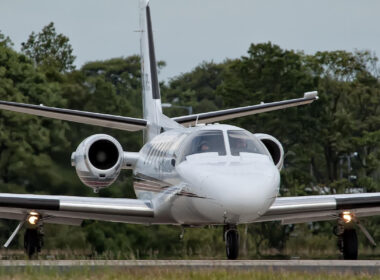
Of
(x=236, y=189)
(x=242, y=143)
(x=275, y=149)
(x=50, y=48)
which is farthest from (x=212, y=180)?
(x=50, y=48)

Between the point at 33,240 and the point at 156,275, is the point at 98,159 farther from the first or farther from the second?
the point at 156,275

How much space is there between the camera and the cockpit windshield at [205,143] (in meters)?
17.3

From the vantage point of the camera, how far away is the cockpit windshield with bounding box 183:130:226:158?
56.6ft

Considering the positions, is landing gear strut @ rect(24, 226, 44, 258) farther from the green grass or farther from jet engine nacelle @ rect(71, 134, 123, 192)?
the green grass

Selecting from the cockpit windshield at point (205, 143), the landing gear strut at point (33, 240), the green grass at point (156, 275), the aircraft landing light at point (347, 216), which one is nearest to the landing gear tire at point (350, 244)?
the aircraft landing light at point (347, 216)

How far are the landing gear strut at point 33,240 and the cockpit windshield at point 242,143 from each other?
4200mm

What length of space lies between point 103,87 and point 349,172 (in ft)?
73.9

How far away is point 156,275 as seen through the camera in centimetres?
1186

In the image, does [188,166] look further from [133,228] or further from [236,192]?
[133,228]

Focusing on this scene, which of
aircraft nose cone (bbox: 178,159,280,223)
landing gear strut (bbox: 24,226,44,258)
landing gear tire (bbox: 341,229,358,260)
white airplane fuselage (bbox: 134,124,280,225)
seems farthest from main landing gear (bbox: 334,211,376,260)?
landing gear strut (bbox: 24,226,44,258)

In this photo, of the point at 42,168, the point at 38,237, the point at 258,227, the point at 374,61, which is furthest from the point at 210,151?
the point at 374,61

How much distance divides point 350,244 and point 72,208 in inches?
198

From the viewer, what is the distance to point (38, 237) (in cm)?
1944

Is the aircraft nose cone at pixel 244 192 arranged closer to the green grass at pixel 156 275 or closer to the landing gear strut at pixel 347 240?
the green grass at pixel 156 275
